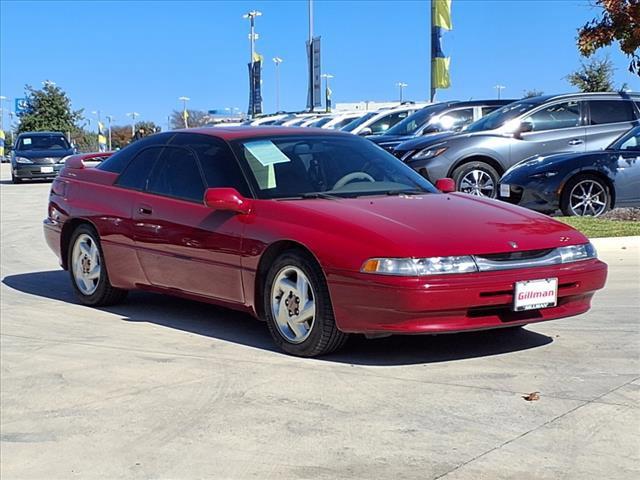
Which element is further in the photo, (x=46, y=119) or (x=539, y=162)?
(x=46, y=119)

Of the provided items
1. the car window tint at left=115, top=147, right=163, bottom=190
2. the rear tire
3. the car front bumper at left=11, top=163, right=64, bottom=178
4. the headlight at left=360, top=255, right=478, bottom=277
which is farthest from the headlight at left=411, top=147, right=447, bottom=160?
the car front bumper at left=11, top=163, right=64, bottom=178

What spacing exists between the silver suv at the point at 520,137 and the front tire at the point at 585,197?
149cm

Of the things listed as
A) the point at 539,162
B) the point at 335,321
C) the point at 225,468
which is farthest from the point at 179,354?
the point at 539,162

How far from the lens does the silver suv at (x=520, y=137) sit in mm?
12688

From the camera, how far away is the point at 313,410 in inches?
185

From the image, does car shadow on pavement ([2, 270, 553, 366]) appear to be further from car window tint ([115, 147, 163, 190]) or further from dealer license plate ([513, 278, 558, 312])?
car window tint ([115, 147, 163, 190])

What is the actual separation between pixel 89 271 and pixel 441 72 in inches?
686

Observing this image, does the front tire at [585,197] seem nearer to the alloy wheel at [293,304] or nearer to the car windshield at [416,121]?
the car windshield at [416,121]

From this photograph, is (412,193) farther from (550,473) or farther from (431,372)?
(550,473)

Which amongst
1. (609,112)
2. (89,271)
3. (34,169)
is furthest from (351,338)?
(34,169)

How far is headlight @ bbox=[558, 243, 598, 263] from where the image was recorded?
5629mm

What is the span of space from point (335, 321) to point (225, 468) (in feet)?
5.36

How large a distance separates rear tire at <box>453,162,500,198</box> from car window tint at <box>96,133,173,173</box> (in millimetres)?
5998

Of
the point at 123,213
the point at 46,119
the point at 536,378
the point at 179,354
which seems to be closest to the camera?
the point at 536,378
